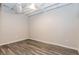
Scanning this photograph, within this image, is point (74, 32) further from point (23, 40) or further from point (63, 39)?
point (23, 40)

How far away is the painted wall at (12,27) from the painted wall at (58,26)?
0.11 metres

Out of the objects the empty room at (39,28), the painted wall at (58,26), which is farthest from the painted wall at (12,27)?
the painted wall at (58,26)

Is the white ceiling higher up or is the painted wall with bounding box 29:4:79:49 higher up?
the white ceiling

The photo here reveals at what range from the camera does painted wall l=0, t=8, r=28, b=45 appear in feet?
5.53

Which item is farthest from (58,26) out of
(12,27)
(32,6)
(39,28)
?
(12,27)

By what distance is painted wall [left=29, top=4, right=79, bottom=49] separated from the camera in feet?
5.35

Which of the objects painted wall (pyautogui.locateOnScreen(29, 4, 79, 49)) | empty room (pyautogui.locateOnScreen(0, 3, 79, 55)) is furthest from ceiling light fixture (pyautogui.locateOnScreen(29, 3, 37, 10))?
painted wall (pyautogui.locateOnScreen(29, 4, 79, 49))

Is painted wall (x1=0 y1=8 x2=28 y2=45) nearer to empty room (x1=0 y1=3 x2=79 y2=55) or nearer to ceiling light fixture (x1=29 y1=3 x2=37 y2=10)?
empty room (x1=0 y1=3 x2=79 y2=55)

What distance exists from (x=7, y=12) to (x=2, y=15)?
9 cm

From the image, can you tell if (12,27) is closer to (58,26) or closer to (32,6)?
(32,6)

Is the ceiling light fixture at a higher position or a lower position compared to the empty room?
higher

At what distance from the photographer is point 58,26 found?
65.9 inches

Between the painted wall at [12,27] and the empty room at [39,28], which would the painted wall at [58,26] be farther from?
the painted wall at [12,27]

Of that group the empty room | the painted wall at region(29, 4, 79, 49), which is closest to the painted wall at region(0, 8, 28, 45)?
the empty room
